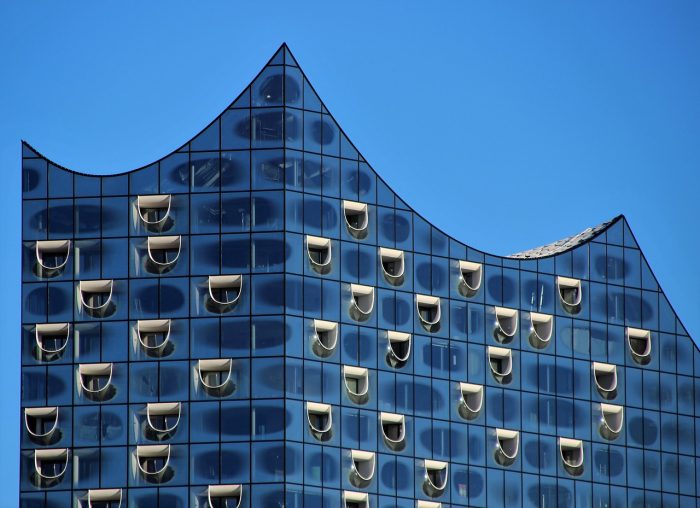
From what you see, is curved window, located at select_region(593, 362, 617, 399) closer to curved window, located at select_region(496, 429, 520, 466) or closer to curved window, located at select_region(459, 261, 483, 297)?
curved window, located at select_region(496, 429, 520, 466)

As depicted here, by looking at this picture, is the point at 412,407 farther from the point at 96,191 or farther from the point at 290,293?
the point at 96,191

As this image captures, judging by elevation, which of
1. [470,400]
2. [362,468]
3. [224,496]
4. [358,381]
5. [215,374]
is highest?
[215,374]

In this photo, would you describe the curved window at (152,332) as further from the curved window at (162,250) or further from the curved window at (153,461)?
the curved window at (153,461)

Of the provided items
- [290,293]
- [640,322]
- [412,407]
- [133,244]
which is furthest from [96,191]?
[640,322]

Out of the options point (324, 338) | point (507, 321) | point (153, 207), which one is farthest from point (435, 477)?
point (153, 207)

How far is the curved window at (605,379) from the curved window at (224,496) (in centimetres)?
2499

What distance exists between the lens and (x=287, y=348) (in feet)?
461

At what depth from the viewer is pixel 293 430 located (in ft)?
456

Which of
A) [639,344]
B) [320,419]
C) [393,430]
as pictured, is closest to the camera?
[320,419]

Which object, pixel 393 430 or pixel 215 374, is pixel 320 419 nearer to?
pixel 393 430

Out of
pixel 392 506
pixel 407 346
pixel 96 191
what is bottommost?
pixel 392 506

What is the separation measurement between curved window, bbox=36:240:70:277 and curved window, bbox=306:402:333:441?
16322 millimetres

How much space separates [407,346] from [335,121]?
13.5 meters

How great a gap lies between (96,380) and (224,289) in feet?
28.4
